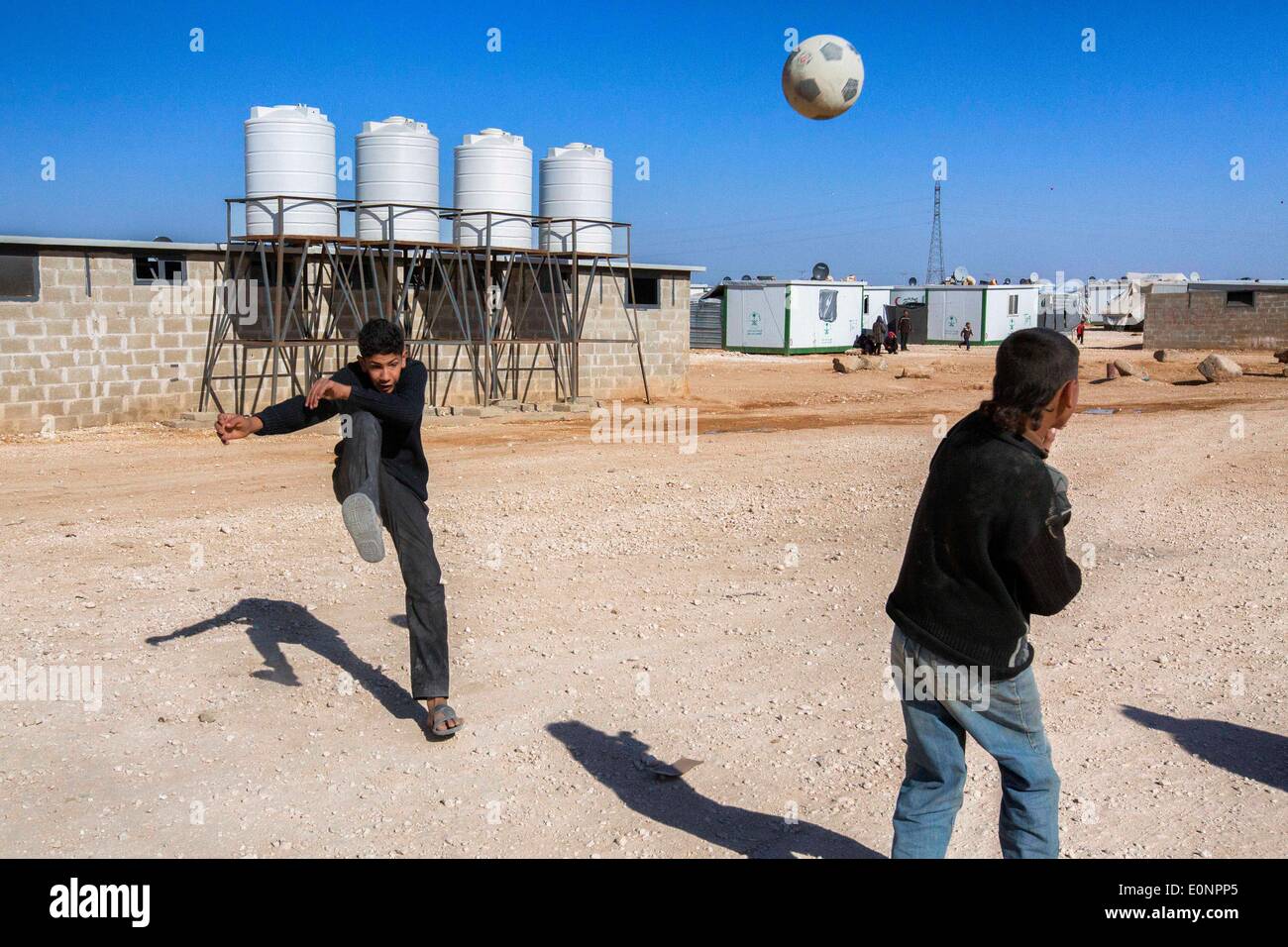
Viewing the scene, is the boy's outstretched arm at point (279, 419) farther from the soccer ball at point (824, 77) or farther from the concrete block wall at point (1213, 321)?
the concrete block wall at point (1213, 321)

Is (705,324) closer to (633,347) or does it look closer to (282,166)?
(633,347)

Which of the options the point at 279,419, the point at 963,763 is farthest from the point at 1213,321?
the point at 963,763

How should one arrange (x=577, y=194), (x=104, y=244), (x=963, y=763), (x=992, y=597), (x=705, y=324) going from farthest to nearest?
(x=705, y=324), (x=577, y=194), (x=104, y=244), (x=963, y=763), (x=992, y=597)

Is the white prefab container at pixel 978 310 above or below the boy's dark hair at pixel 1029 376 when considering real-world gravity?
above

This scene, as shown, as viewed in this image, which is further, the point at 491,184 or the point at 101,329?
the point at 491,184

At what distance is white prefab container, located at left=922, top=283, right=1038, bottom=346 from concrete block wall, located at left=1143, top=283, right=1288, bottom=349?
300 inches

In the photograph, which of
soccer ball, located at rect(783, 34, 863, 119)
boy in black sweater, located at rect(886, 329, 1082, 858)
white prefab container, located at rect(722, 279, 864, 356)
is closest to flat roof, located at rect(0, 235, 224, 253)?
soccer ball, located at rect(783, 34, 863, 119)

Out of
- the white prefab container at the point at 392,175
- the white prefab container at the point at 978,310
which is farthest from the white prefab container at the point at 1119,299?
the white prefab container at the point at 392,175

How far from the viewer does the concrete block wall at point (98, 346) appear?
55.4 ft

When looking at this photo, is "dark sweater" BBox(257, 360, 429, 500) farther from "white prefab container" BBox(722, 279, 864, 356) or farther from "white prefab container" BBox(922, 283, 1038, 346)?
"white prefab container" BBox(922, 283, 1038, 346)

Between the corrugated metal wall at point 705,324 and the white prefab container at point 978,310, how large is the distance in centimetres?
1168

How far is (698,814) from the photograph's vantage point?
478 cm

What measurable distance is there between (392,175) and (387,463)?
50.2 ft
